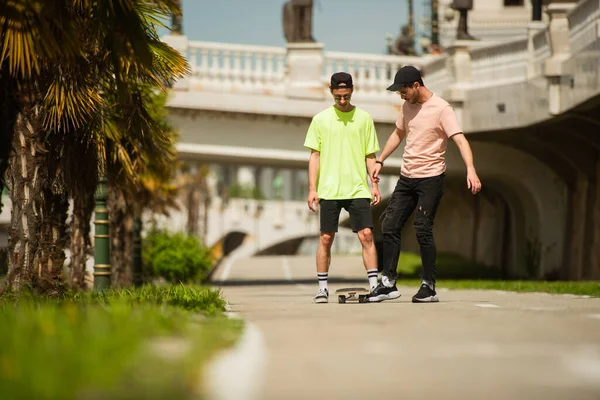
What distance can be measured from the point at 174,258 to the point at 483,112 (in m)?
8.47

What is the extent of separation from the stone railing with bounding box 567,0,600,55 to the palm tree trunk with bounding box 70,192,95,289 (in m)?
9.81

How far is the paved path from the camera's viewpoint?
5.09 m

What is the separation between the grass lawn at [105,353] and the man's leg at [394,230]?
167 inches

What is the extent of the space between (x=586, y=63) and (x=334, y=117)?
14184 millimetres

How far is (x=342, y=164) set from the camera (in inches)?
461

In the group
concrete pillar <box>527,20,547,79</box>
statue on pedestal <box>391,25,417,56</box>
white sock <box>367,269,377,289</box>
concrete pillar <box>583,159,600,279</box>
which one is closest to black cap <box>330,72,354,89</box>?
white sock <box>367,269,377,289</box>

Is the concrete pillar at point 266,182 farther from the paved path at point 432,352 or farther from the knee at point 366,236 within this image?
the paved path at point 432,352

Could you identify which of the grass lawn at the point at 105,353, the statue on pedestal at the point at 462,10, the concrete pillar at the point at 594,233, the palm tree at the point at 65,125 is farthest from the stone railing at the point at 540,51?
the grass lawn at the point at 105,353

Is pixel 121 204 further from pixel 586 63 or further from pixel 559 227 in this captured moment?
pixel 559 227

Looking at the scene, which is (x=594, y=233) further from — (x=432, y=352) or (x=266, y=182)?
(x=266, y=182)

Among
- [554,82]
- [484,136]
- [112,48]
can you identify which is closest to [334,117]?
[112,48]

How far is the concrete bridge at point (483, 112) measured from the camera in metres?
28.9

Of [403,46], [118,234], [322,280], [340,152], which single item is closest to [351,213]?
[340,152]

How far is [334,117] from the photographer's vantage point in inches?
464
